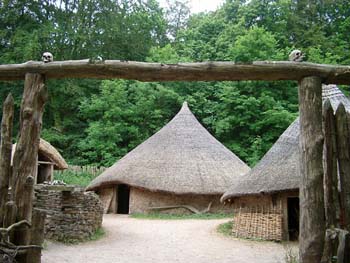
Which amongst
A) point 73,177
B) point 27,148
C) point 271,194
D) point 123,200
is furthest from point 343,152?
point 73,177

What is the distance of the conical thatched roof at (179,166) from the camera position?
17.4 metres

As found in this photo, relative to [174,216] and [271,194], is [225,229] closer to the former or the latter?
[271,194]

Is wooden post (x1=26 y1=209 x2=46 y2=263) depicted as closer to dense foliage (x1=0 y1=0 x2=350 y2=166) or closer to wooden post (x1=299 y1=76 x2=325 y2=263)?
wooden post (x1=299 y1=76 x2=325 y2=263)

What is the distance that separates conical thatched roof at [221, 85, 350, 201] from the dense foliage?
28.6 feet

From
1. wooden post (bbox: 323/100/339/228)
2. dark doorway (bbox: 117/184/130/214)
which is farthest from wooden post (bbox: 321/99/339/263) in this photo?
dark doorway (bbox: 117/184/130/214)

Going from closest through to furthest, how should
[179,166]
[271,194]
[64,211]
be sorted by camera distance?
[64,211], [271,194], [179,166]

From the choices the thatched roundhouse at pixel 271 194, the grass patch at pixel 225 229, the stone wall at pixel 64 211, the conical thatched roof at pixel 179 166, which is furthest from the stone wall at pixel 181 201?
the stone wall at pixel 64 211

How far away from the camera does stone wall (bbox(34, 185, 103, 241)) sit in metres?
10.5

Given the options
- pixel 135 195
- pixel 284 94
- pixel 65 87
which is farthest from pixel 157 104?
pixel 135 195

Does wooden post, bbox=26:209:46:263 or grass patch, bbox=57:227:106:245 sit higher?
wooden post, bbox=26:209:46:263

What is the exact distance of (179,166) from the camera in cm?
1834

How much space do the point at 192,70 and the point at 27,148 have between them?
2.10 metres

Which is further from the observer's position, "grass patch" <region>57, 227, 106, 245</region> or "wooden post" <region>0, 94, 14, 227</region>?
"grass patch" <region>57, 227, 106, 245</region>

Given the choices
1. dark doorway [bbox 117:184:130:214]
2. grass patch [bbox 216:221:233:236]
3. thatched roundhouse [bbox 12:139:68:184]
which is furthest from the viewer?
dark doorway [bbox 117:184:130:214]
